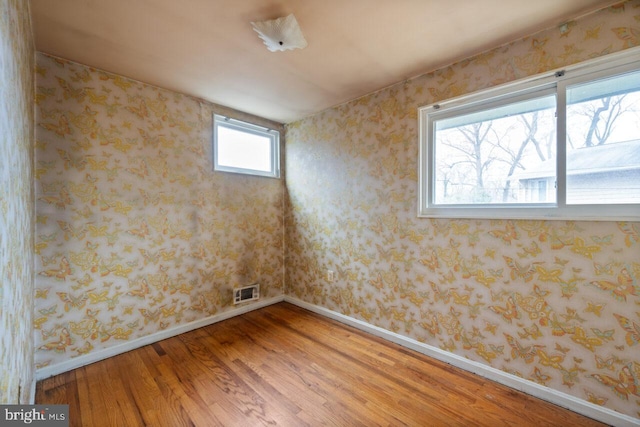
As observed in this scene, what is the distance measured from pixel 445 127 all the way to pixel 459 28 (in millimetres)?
701

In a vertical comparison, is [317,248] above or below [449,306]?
above

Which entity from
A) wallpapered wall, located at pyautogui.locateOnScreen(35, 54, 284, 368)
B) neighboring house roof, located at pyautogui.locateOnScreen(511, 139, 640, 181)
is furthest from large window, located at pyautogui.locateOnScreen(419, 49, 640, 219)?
wallpapered wall, located at pyautogui.locateOnScreen(35, 54, 284, 368)

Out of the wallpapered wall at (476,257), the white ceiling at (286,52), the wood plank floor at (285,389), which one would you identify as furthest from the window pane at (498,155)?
the wood plank floor at (285,389)

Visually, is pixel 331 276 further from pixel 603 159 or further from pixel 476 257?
pixel 603 159

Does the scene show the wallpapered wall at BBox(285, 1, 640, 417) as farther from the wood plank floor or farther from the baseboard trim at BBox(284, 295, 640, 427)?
the wood plank floor

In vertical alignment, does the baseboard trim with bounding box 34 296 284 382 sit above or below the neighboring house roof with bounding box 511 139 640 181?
below

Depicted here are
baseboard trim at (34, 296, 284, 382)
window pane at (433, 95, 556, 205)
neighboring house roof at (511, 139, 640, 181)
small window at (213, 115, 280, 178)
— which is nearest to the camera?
neighboring house roof at (511, 139, 640, 181)

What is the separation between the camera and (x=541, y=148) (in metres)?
1.66

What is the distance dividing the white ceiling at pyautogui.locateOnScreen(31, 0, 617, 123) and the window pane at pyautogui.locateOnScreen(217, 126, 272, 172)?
0.64 metres

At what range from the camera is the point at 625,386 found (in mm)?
1377

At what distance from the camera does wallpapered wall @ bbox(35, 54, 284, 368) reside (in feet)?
5.99

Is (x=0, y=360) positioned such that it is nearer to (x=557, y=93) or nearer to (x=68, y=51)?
(x=68, y=51)

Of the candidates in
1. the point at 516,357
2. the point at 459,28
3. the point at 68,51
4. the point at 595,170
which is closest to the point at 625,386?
the point at 516,357

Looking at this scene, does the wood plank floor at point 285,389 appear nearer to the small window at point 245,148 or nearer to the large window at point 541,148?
the large window at point 541,148
